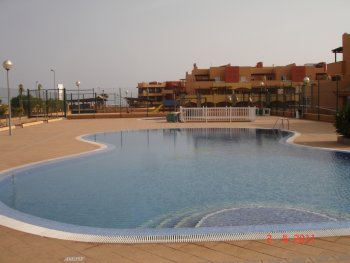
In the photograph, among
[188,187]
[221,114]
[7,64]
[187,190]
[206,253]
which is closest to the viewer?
[206,253]

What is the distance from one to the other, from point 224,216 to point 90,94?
27.6m

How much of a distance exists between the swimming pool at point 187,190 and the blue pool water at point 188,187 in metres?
0.02

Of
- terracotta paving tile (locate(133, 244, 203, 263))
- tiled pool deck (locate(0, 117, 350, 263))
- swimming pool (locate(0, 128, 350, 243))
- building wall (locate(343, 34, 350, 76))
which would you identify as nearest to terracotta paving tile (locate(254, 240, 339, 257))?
tiled pool deck (locate(0, 117, 350, 263))

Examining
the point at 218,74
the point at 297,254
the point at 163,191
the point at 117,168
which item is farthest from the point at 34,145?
the point at 218,74

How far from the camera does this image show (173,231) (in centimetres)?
495

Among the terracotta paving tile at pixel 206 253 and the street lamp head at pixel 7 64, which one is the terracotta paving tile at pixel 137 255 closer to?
the terracotta paving tile at pixel 206 253

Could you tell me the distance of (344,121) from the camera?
13.6 m

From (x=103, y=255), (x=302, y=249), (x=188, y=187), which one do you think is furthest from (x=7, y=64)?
(x=302, y=249)

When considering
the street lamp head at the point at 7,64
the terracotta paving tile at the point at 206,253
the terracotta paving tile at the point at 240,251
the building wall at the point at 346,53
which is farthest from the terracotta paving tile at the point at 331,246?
the building wall at the point at 346,53

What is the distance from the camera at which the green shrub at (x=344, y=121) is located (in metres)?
13.5

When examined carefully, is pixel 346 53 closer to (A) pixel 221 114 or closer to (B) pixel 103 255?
(A) pixel 221 114

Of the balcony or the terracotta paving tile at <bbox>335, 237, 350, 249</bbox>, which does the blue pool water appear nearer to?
the terracotta paving tile at <bbox>335, 237, 350, 249</bbox>

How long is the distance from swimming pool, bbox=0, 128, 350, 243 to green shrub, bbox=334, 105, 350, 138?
1.89 m

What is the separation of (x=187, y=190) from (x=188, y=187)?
269mm
